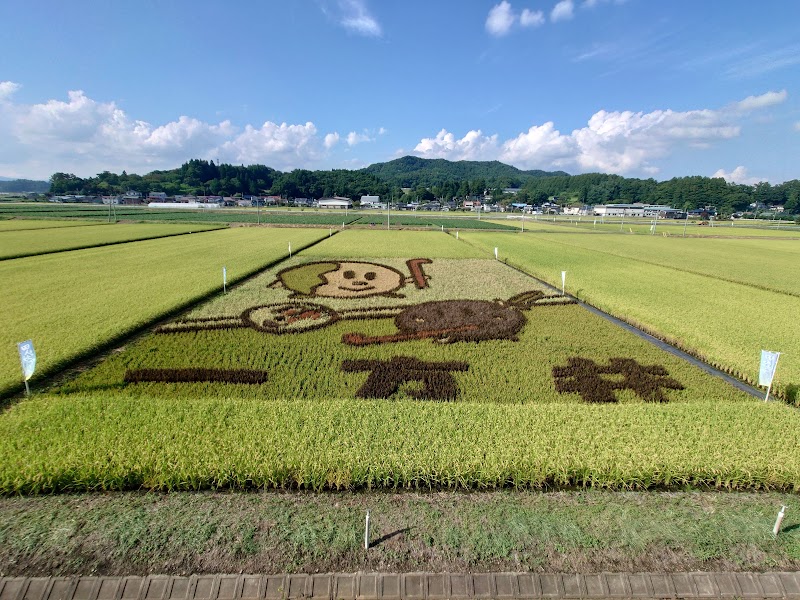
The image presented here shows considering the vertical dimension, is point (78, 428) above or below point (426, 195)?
below

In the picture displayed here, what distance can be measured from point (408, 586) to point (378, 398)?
4537 millimetres

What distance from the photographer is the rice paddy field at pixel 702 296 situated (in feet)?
39.6

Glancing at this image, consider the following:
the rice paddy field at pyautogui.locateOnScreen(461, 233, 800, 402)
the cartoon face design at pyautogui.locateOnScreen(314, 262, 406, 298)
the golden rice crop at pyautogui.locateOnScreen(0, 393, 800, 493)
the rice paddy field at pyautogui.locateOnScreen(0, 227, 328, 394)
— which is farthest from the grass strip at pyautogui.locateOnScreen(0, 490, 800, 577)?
the cartoon face design at pyautogui.locateOnScreen(314, 262, 406, 298)

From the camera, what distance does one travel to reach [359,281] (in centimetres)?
2142

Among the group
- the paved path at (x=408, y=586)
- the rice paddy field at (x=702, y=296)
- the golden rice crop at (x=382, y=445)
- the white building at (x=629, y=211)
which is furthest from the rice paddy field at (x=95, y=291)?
the white building at (x=629, y=211)

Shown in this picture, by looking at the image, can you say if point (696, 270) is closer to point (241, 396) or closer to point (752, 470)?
point (752, 470)

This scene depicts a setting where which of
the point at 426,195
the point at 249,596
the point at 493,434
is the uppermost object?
the point at 426,195

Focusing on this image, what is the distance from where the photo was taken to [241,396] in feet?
29.7

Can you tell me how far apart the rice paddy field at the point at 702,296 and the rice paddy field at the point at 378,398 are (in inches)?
8.5

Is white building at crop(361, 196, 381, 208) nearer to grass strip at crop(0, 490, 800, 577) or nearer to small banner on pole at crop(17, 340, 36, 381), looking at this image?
small banner on pole at crop(17, 340, 36, 381)

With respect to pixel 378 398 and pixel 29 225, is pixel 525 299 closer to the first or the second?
pixel 378 398

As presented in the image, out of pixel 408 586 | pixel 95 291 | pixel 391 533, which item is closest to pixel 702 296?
pixel 391 533

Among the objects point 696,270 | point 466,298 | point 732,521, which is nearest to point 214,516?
point 732,521

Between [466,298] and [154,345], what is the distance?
38.8 ft
